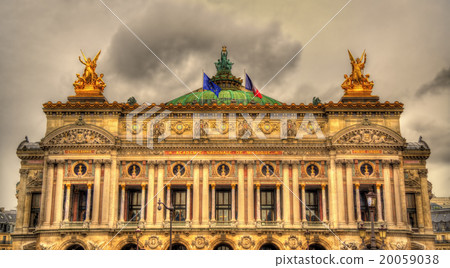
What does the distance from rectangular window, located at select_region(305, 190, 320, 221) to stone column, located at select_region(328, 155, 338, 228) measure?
203 centimetres

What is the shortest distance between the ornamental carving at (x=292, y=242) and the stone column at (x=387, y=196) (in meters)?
10.2

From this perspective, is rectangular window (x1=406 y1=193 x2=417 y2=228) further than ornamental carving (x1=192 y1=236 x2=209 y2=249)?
Yes

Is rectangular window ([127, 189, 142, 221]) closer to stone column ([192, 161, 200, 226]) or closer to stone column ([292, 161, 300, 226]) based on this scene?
stone column ([192, 161, 200, 226])

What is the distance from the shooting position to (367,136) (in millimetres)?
62156

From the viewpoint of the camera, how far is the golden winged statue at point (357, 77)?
6500 centimetres

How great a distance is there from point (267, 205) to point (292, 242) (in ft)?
18.8

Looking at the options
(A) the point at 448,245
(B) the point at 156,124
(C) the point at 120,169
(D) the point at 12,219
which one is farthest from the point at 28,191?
(A) the point at 448,245

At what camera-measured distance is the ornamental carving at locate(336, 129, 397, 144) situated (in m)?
61.9

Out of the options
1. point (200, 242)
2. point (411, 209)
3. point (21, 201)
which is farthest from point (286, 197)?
point (21, 201)

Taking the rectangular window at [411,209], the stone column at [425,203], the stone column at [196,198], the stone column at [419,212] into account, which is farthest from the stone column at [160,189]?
the stone column at [425,203]

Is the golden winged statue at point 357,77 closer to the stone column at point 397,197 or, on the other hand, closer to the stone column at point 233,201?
the stone column at point 397,197

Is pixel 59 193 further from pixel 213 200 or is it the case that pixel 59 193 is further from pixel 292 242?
pixel 292 242

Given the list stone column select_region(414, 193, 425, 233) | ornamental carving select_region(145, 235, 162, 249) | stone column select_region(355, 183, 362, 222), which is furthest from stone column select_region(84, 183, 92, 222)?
stone column select_region(414, 193, 425, 233)

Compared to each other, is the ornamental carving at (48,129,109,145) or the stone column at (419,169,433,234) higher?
the ornamental carving at (48,129,109,145)
